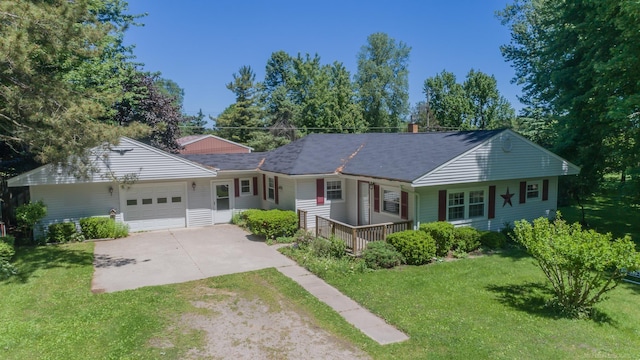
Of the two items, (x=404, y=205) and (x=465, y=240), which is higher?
(x=404, y=205)

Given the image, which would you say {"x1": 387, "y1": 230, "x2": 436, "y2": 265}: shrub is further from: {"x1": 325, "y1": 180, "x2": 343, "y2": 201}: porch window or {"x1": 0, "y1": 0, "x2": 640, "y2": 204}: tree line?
{"x1": 0, "y1": 0, "x2": 640, "y2": 204}: tree line

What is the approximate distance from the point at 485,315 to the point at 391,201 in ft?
23.1

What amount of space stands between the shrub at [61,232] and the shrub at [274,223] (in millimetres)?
7205

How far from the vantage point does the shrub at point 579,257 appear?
293 inches

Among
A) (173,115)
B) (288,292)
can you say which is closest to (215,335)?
(288,292)

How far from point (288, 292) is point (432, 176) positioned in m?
6.41

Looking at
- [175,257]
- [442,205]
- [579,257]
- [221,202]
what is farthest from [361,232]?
[221,202]

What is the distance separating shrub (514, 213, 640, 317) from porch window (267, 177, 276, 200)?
12.0 metres

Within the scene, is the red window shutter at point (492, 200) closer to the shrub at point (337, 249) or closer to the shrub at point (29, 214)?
the shrub at point (337, 249)

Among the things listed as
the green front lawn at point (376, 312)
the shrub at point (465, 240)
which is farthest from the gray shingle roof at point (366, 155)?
the green front lawn at point (376, 312)

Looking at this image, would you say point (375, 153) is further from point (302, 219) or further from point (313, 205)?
point (302, 219)

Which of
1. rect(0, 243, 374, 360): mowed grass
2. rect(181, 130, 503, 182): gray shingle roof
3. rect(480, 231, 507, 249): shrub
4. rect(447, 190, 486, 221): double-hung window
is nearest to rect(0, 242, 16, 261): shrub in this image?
rect(0, 243, 374, 360): mowed grass

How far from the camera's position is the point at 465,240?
13.6 metres

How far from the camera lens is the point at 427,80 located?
44.2 metres
